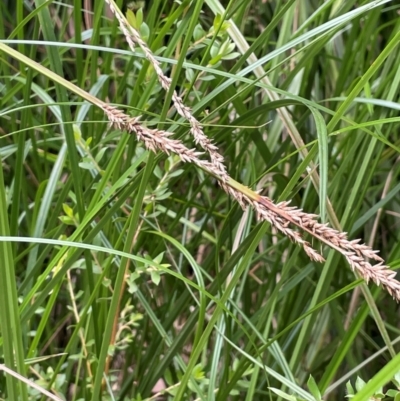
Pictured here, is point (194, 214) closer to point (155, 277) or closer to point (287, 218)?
point (155, 277)

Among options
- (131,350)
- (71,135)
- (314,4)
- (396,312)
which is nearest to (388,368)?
(71,135)

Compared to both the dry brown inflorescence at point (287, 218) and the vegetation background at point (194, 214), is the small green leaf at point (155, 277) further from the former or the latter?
the dry brown inflorescence at point (287, 218)

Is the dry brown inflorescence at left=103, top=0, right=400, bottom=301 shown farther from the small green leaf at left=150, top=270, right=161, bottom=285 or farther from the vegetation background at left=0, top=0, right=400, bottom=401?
the small green leaf at left=150, top=270, right=161, bottom=285

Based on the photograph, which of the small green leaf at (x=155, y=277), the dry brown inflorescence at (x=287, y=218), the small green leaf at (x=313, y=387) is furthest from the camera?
the small green leaf at (x=155, y=277)

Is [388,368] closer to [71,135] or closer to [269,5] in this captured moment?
[71,135]

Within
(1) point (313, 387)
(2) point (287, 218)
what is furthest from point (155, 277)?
(2) point (287, 218)

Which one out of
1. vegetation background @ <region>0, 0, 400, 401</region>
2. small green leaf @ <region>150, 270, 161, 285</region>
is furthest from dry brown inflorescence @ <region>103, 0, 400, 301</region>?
small green leaf @ <region>150, 270, 161, 285</region>

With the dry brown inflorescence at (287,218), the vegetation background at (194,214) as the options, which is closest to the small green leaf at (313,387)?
the vegetation background at (194,214)

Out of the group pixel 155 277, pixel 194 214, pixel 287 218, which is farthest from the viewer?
pixel 194 214
